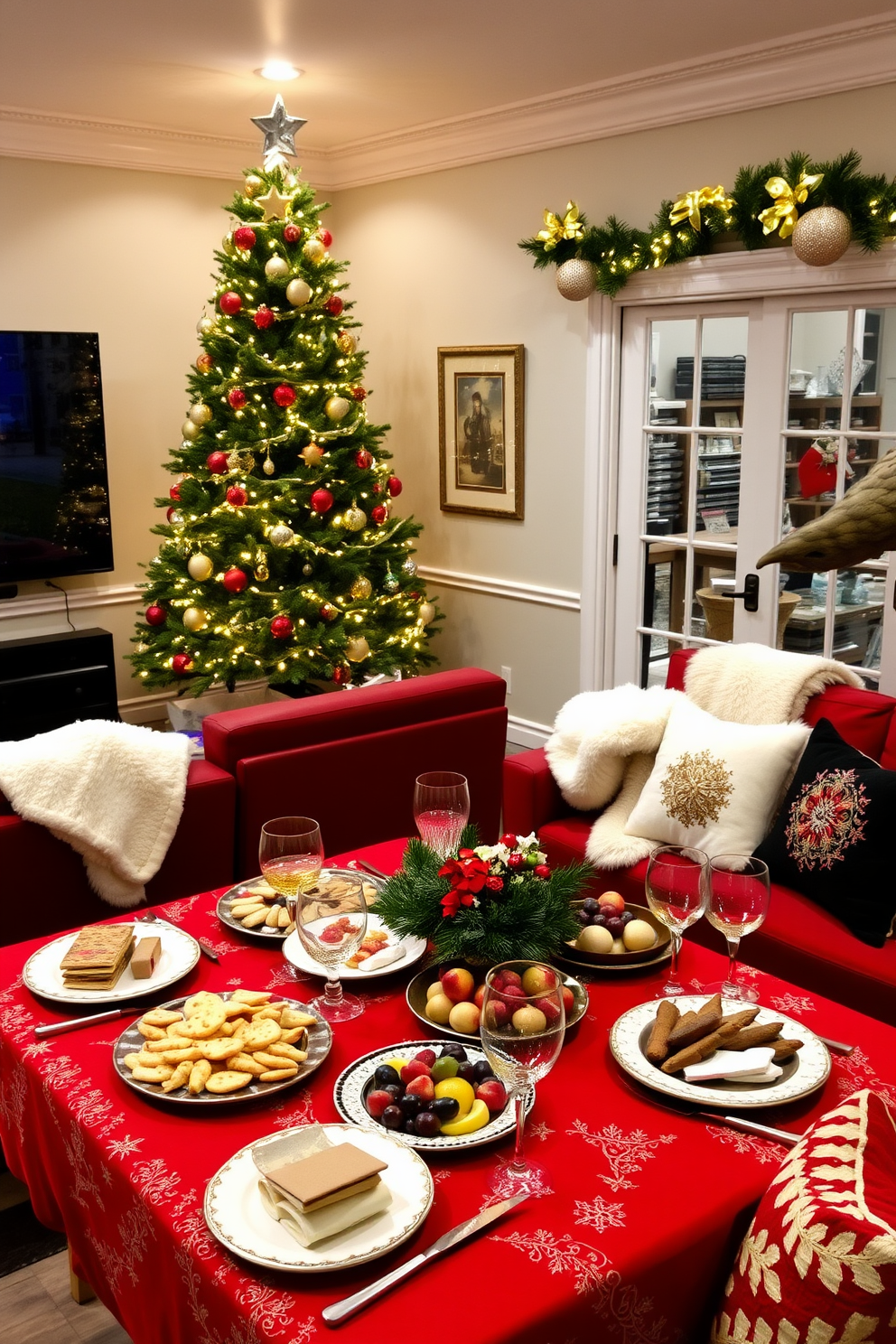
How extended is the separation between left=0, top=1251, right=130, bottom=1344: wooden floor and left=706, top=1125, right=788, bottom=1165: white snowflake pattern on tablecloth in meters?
1.18

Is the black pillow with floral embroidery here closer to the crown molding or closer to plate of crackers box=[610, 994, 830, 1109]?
plate of crackers box=[610, 994, 830, 1109]

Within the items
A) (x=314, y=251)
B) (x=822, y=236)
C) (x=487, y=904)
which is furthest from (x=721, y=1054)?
(x=314, y=251)

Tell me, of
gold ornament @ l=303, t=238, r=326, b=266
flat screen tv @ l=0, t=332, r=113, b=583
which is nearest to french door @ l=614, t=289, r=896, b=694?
gold ornament @ l=303, t=238, r=326, b=266

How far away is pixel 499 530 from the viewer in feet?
17.8

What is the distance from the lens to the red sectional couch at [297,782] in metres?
2.57

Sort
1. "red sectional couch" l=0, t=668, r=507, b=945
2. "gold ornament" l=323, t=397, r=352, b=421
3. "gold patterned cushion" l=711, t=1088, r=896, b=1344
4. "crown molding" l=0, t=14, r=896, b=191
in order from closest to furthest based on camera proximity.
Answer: "gold patterned cushion" l=711, t=1088, r=896, b=1344 < "red sectional couch" l=0, t=668, r=507, b=945 < "crown molding" l=0, t=14, r=896, b=191 < "gold ornament" l=323, t=397, r=352, b=421

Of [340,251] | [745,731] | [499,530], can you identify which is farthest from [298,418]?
[745,731]

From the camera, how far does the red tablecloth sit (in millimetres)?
1146

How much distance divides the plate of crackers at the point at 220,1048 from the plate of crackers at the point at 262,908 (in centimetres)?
23

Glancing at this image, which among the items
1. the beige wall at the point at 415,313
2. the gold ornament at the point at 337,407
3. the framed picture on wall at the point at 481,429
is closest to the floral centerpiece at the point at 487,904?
the gold ornament at the point at 337,407

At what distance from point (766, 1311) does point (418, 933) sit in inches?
29.5

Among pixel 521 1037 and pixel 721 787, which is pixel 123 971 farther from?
pixel 721 787

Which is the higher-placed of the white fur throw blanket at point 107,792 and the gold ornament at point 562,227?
the gold ornament at point 562,227

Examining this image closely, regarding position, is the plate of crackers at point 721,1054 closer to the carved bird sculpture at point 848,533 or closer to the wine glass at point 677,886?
the wine glass at point 677,886
